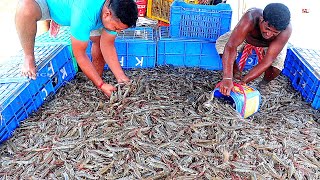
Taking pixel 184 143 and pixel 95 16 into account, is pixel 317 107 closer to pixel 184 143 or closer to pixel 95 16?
pixel 184 143

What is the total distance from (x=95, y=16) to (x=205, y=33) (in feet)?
7.21

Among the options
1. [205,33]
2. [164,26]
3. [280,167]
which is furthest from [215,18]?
[280,167]

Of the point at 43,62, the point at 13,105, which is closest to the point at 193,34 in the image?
the point at 43,62

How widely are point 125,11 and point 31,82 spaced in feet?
5.35

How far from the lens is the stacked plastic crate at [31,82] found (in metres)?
3.38

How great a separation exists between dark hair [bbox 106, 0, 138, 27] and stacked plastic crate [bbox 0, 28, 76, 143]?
4.87ft

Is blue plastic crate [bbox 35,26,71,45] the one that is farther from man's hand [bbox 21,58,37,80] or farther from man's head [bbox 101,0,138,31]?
man's head [bbox 101,0,138,31]

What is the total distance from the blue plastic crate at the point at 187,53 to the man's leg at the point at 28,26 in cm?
187

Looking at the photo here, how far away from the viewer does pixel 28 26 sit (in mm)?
3719

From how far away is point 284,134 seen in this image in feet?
10.9

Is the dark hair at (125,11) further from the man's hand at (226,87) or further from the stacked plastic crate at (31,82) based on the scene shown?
the stacked plastic crate at (31,82)

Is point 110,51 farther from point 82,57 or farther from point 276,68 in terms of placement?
point 276,68

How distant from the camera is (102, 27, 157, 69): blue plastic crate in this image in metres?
4.84

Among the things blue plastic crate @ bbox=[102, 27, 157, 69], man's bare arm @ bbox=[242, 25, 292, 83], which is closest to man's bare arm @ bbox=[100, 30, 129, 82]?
blue plastic crate @ bbox=[102, 27, 157, 69]
